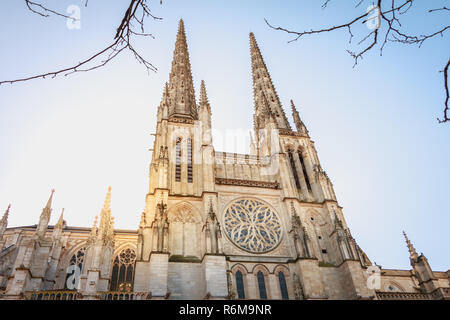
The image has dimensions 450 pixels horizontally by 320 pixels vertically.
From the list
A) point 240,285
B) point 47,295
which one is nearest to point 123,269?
point 47,295

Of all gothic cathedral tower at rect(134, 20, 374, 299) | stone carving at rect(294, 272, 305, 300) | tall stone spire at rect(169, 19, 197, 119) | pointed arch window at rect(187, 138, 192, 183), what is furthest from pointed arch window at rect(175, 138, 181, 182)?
stone carving at rect(294, 272, 305, 300)

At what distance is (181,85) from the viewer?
31391mm

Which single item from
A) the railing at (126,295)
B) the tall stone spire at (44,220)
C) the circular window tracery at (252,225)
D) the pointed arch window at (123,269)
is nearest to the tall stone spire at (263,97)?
the circular window tracery at (252,225)

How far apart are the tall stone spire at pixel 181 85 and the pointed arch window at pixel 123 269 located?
12.6 meters

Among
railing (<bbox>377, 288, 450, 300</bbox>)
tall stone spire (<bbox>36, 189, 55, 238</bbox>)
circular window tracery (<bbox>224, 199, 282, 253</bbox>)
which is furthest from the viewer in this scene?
railing (<bbox>377, 288, 450, 300</bbox>)

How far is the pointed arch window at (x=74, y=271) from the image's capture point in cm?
2339

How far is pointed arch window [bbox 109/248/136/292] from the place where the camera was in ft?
75.8

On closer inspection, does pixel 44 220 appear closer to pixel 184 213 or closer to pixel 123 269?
pixel 123 269

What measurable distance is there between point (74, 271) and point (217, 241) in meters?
14.6

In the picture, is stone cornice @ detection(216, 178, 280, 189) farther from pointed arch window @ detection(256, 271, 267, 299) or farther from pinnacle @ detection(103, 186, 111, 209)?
pinnacle @ detection(103, 186, 111, 209)

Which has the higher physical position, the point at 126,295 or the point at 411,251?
the point at 411,251

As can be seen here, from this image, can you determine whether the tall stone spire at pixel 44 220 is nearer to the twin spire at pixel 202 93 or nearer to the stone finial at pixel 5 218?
the stone finial at pixel 5 218

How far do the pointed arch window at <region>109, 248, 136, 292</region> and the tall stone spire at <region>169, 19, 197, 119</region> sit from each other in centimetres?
1256
